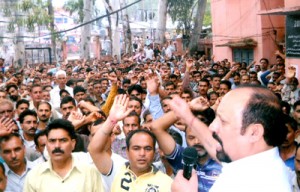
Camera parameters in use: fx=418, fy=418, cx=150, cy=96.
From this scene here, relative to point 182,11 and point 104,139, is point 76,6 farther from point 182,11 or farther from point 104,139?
point 104,139

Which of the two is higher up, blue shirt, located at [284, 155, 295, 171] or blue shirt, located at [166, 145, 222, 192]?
blue shirt, located at [166, 145, 222, 192]

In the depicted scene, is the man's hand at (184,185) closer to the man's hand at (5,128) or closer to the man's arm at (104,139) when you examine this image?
the man's arm at (104,139)

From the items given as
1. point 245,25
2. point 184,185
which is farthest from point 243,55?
point 184,185

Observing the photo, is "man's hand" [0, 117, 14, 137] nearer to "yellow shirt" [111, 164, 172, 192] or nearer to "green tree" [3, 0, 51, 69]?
"yellow shirt" [111, 164, 172, 192]

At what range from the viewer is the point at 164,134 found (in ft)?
10.5

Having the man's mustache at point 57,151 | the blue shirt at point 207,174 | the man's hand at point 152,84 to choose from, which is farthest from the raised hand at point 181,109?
the man's hand at point 152,84

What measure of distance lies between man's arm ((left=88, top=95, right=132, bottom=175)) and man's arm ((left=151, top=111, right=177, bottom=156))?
26 centimetres

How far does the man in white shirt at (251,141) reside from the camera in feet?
4.88

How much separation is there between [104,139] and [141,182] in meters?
0.42

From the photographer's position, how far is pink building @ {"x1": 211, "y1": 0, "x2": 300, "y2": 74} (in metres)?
13.8

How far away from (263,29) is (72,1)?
20.2m

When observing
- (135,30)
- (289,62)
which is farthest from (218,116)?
(135,30)

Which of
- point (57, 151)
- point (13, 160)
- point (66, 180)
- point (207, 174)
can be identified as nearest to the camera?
point (207, 174)

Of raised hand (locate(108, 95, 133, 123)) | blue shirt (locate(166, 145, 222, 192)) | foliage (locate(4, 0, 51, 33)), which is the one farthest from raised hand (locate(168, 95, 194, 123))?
foliage (locate(4, 0, 51, 33))
